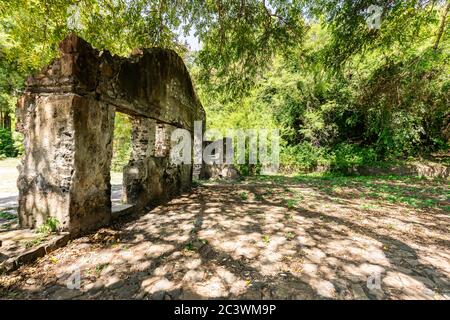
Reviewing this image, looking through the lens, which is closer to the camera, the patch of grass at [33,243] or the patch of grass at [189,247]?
the patch of grass at [33,243]

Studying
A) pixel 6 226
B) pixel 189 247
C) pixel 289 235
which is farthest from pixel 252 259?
pixel 6 226

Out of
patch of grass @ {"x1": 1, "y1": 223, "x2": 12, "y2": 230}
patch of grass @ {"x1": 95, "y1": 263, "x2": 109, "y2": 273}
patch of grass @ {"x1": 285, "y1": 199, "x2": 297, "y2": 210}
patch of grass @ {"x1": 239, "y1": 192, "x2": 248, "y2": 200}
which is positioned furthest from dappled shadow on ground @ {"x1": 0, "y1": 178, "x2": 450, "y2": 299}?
patch of grass @ {"x1": 239, "y1": 192, "x2": 248, "y2": 200}

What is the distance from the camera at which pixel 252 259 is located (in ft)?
10.3

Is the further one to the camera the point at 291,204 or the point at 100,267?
the point at 291,204

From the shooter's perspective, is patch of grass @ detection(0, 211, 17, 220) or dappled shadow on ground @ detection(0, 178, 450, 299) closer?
dappled shadow on ground @ detection(0, 178, 450, 299)

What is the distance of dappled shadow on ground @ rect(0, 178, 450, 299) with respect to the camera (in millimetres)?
2496

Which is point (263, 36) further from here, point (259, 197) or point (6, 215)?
point (6, 215)

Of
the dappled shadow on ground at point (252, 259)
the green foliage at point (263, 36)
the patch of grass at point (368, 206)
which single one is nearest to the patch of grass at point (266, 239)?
the dappled shadow on ground at point (252, 259)

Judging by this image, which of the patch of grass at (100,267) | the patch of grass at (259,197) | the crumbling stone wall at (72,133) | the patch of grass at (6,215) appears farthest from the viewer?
the patch of grass at (259,197)

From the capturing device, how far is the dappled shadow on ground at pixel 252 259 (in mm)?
2496

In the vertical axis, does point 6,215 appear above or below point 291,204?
above

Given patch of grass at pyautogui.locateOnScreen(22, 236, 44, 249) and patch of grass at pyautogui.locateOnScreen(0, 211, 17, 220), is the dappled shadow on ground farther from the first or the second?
patch of grass at pyautogui.locateOnScreen(0, 211, 17, 220)

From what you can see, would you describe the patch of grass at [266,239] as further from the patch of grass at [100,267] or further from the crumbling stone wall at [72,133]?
the crumbling stone wall at [72,133]
